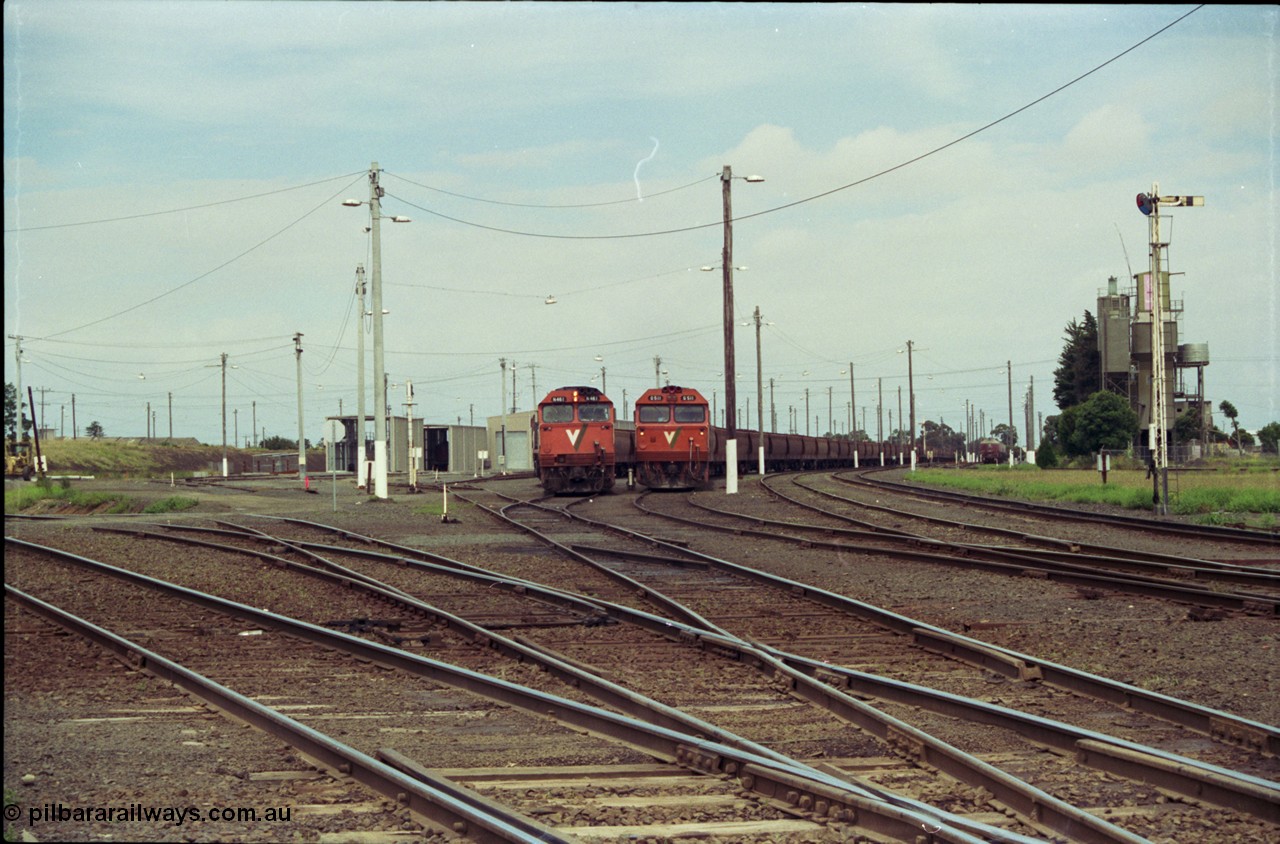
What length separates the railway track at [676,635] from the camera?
5398 mm

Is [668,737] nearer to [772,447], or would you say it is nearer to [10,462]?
[772,447]

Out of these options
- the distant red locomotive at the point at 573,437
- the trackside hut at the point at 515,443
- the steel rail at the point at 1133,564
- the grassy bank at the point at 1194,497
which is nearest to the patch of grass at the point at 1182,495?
the grassy bank at the point at 1194,497

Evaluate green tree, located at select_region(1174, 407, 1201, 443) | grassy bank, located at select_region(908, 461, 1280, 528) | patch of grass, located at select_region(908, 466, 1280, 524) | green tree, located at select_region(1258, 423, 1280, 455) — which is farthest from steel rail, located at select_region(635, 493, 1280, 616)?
green tree, located at select_region(1258, 423, 1280, 455)

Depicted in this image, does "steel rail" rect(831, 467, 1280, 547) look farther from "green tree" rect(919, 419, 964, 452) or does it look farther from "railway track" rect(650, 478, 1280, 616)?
"green tree" rect(919, 419, 964, 452)

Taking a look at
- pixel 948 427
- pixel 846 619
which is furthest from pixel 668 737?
pixel 948 427

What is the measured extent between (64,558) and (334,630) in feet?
25.7

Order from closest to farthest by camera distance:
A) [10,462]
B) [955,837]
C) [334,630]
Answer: [955,837], [334,630], [10,462]

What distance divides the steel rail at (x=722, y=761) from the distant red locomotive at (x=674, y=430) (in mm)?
26946

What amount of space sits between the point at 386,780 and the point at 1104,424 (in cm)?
6110

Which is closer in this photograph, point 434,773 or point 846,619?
point 434,773

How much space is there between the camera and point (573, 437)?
32.8 m

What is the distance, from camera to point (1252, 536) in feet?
56.3

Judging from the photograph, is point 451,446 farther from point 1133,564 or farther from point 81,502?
point 1133,564

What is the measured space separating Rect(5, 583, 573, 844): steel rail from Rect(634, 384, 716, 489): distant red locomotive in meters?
28.1
